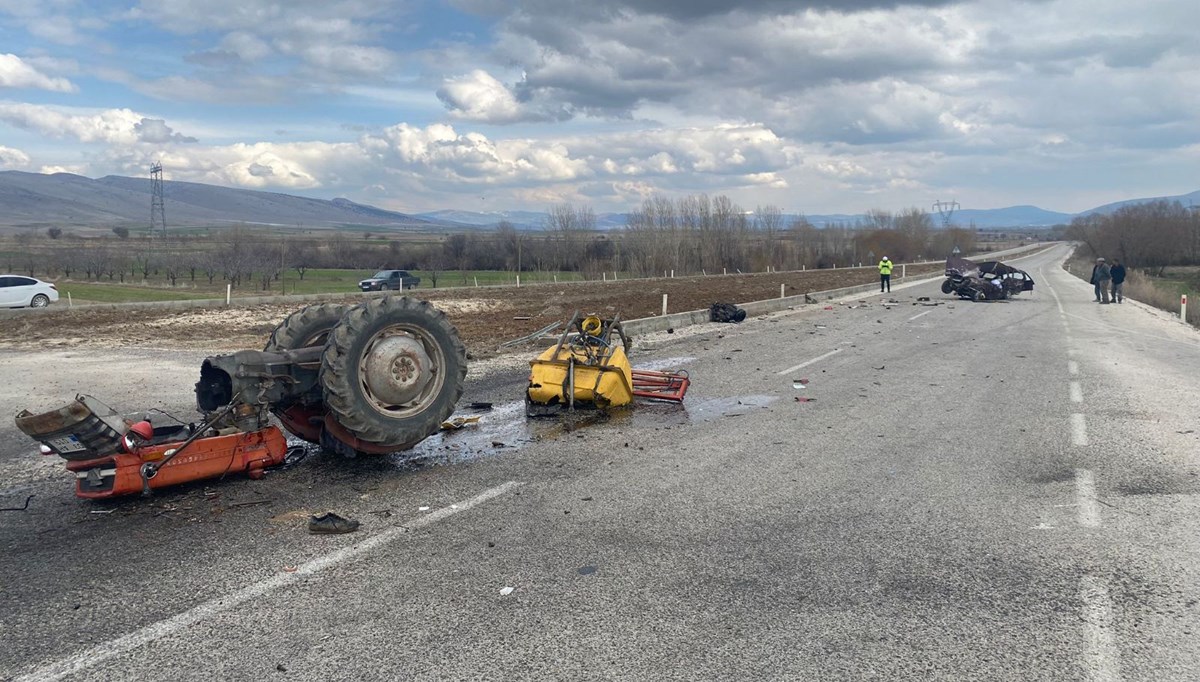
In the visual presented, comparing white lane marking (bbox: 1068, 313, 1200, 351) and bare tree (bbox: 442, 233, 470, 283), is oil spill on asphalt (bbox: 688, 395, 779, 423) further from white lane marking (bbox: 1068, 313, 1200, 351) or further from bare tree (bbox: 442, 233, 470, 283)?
bare tree (bbox: 442, 233, 470, 283)

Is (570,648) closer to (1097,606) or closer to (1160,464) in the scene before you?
(1097,606)

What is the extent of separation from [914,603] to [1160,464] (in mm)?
4488

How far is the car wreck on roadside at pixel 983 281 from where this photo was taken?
31656mm

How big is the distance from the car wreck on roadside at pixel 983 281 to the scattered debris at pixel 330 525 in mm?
30502

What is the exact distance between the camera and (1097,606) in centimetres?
434

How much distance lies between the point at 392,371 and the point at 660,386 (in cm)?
475

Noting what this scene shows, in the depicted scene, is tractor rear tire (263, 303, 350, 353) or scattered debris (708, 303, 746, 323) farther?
scattered debris (708, 303, 746, 323)

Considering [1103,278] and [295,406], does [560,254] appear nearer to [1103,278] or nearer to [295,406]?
[1103,278]

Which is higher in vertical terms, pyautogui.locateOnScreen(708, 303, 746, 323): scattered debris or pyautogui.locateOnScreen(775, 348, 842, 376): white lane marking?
pyautogui.locateOnScreen(708, 303, 746, 323): scattered debris

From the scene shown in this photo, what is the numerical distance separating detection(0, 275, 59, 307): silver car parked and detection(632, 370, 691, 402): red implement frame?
92.4ft

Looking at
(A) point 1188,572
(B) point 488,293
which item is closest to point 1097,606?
(A) point 1188,572

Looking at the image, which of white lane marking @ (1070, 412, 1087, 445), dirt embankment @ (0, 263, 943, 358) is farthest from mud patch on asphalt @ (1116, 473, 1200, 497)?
dirt embankment @ (0, 263, 943, 358)

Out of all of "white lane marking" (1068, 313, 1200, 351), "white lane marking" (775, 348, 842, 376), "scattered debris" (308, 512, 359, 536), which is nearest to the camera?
"scattered debris" (308, 512, 359, 536)

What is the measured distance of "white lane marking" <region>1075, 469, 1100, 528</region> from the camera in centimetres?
578
